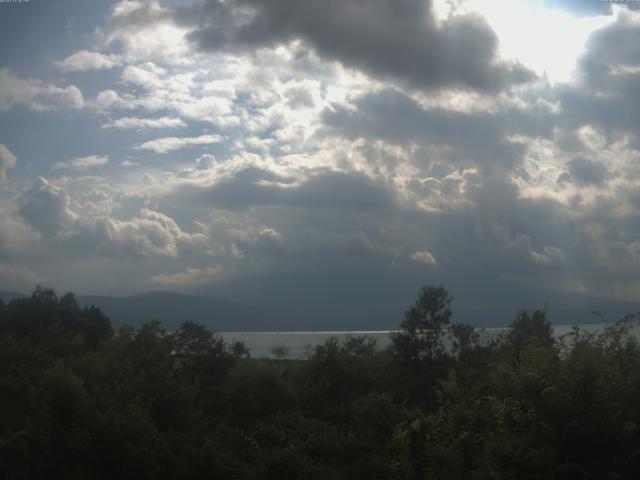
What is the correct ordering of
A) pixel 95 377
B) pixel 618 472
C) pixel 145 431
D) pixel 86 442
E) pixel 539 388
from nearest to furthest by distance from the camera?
pixel 618 472 → pixel 539 388 → pixel 86 442 → pixel 145 431 → pixel 95 377

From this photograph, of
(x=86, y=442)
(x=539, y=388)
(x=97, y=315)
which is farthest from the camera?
(x=97, y=315)

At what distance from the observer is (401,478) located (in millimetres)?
15227

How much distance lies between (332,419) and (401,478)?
879cm

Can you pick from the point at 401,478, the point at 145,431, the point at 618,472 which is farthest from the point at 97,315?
the point at 618,472

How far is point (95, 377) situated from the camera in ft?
76.0

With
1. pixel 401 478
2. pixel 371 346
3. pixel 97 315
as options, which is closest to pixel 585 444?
pixel 401 478

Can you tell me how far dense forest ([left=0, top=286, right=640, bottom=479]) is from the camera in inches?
471

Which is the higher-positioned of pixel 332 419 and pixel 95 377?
pixel 95 377

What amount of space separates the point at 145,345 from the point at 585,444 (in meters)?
22.2

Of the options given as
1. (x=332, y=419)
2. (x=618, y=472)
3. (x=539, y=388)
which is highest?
(x=539, y=388)

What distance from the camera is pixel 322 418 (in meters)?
24.1

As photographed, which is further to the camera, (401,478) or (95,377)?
(95,377)

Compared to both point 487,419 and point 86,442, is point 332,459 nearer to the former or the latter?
point 487,419

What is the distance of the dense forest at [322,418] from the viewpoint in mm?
11969
